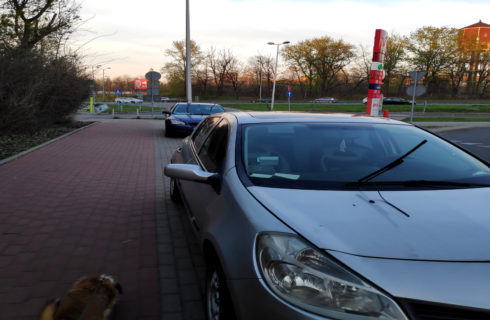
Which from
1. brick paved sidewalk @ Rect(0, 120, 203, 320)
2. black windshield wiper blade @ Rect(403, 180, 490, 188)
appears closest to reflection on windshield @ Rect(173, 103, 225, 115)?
brick paved sidewalk @ Rect(0, 120, 203, 320)

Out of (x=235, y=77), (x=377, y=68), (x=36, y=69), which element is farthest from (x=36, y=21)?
(x=235, y=77)

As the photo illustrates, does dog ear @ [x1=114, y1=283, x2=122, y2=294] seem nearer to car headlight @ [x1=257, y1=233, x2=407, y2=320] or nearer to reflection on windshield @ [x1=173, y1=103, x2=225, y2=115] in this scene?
car headlight @ [x1=257, y1=233, x2=407, y2=320]

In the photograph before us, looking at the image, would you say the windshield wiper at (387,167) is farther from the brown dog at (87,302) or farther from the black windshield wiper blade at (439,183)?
the brown dog at (87,302)

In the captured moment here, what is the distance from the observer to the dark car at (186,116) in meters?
13.4

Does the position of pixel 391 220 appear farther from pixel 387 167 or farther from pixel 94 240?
pixel 94 240

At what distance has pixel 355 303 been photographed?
1.49 metres

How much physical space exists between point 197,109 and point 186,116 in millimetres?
712

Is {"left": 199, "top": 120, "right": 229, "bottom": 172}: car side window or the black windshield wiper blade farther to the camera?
{"left": 199, "top": 120, "right": 229, "bottom": 172}: car side window

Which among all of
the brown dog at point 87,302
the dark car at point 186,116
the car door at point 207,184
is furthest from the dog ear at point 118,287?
the dark car at point 186,116

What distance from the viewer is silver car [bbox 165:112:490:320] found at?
4.87ft

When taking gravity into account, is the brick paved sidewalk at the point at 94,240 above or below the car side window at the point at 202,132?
below

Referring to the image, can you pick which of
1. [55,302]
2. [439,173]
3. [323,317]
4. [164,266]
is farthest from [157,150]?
[323,317]

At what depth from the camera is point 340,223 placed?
5.84 feet

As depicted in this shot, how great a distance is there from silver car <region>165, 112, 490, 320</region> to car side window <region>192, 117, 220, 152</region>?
77cm
